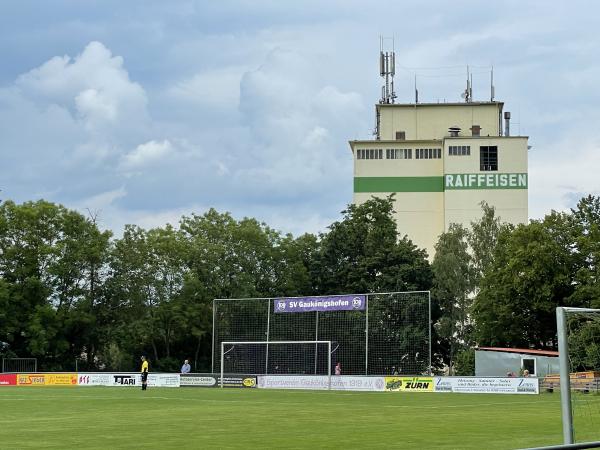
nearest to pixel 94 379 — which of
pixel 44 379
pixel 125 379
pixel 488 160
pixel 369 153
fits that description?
pixel 125 379

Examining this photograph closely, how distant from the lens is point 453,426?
25719mm

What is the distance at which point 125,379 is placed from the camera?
2478 inches

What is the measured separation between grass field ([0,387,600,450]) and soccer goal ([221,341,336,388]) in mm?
19693

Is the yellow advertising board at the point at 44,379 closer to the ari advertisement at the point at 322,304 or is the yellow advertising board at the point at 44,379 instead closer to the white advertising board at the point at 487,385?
the ari advertisement at the point at 322,304

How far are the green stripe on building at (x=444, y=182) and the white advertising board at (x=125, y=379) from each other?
52.4 m

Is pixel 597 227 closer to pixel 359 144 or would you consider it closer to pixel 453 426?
pixel 359 144

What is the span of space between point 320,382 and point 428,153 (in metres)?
57.9

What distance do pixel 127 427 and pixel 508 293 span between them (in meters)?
53.3

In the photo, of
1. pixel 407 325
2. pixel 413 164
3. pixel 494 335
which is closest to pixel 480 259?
pixel 494 335

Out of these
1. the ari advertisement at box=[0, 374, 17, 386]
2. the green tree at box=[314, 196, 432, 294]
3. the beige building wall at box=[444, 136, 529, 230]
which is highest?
the beige building wall at box=[444, 136, 529, 230]

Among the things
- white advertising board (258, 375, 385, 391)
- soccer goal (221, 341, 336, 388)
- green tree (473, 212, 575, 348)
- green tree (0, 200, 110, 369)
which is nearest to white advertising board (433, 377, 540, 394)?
white advertising board (258, 375, 385, 391)

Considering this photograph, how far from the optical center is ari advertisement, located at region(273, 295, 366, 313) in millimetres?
60344

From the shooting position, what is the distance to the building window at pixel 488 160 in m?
108

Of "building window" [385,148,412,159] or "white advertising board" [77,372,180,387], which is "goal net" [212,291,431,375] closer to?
"white advertising board" [77,372,180,387]
